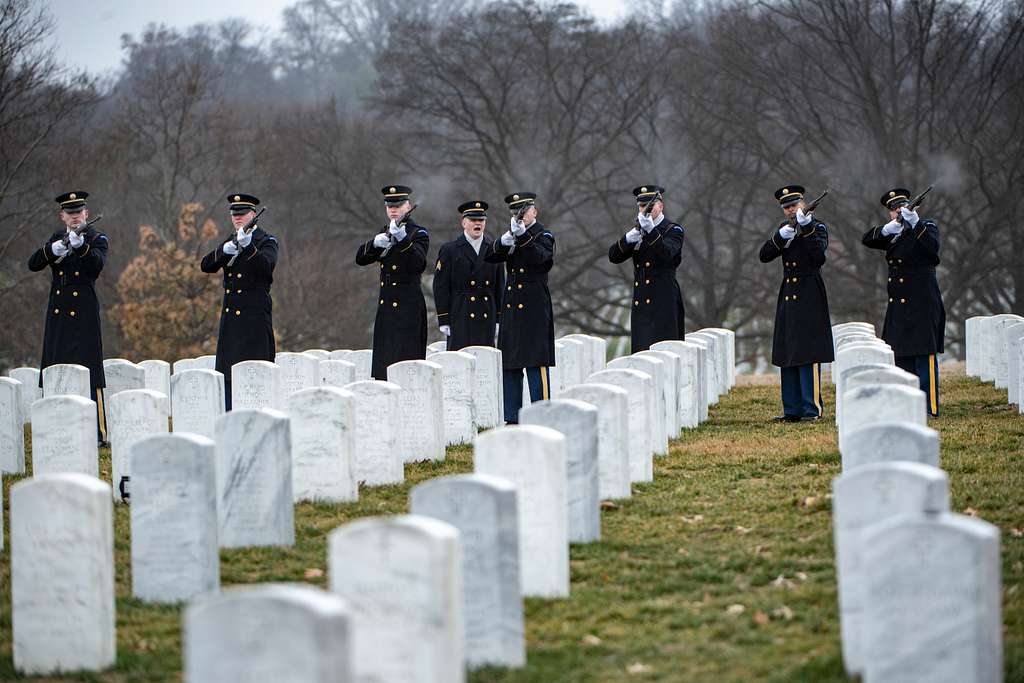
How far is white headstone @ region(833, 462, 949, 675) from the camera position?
496 cm

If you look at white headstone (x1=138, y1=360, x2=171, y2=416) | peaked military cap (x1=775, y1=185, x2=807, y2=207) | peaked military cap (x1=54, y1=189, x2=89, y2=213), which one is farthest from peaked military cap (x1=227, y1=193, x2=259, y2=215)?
peaked military cap (x1=775, y1=185, x2=807, y2=207)

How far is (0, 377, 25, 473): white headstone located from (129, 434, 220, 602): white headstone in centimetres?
458

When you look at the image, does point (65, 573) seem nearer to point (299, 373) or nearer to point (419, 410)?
point (419, 410)

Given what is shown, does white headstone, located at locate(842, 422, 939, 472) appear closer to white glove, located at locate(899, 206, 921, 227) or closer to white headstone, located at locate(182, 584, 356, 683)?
white headstone, located at locate(182, 584, 356, 683)

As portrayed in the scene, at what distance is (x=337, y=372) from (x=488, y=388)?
1.64 m

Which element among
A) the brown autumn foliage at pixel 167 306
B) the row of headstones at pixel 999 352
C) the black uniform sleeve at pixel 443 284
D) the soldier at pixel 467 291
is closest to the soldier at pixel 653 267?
the soldier at pixel 467 291

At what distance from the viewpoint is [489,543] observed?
5.16 m

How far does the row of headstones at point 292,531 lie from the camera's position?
4.42 meters

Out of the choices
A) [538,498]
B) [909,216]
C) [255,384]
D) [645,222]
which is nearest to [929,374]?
[909,216]

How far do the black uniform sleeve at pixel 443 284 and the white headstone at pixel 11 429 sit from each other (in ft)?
13.0

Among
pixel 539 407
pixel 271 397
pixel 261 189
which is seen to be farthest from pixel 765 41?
pixel 539 407

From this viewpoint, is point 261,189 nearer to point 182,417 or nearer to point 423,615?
point 182,417

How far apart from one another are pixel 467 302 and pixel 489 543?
8041 millimetres

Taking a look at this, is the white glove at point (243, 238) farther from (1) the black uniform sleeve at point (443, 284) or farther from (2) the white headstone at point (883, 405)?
(2) the white headstone at point (883, 405)
